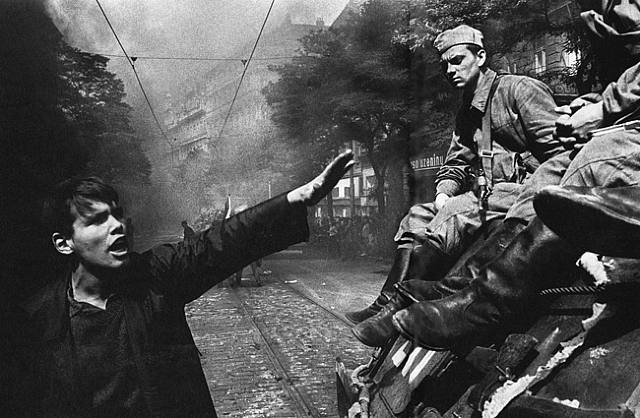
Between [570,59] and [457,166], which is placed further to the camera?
[570,59]

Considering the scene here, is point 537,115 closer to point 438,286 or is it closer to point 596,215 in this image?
point 438,286

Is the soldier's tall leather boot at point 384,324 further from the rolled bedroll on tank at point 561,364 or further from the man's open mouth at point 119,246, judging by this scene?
the man's open mouth at point 119,246

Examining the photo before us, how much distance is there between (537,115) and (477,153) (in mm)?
480

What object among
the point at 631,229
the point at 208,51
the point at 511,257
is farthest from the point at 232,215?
the point at 208,51

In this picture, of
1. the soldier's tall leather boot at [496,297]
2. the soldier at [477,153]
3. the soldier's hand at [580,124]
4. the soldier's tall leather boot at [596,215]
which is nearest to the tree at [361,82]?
the soldier at [477,153]

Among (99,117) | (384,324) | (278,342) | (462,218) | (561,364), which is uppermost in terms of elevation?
(99,117)

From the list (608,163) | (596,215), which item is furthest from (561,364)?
(608,163)

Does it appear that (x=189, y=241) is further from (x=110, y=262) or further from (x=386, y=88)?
(x=386, y=88)

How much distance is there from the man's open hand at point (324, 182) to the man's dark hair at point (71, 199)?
0.54m

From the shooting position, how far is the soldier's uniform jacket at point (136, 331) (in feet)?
5.78

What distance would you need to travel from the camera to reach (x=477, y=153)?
3.16 m

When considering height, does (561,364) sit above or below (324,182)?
below

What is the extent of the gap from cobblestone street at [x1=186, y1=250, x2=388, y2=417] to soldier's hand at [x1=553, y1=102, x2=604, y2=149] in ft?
7.40

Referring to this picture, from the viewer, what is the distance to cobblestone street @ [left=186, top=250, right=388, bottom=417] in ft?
14.6
